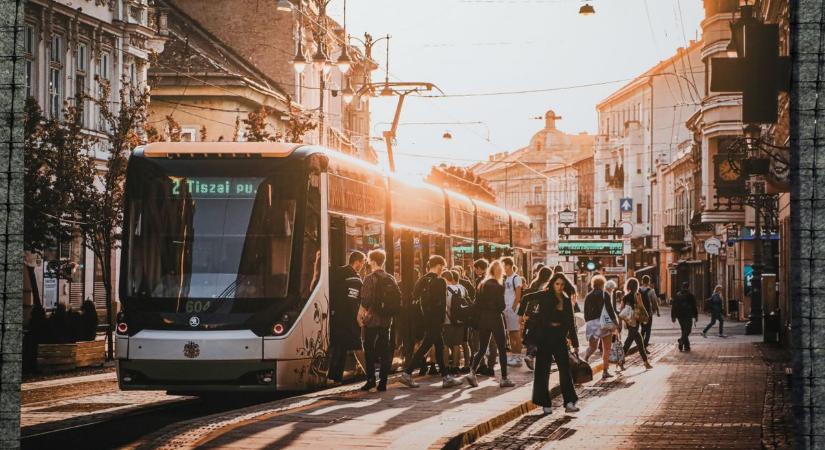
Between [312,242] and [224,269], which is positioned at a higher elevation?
[312,242]

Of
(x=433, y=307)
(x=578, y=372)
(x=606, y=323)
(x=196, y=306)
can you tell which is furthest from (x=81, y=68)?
(x=578, y=372)

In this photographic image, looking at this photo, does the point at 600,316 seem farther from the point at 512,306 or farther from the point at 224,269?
the point at 224,269

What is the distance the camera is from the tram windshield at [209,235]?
17703 mm

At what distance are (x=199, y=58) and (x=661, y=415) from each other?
1497 inches

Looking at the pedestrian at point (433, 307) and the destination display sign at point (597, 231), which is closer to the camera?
the pedestrian at point (433, 307)

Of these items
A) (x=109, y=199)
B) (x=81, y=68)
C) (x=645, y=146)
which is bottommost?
→ (x=109, y=199)

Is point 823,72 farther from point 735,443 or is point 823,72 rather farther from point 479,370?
point 479,370

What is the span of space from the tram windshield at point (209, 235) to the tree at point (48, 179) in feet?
35.0

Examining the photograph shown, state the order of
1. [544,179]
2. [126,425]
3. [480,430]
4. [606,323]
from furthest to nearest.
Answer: [544,179] → [606,323] → [126,425] → [480,430]

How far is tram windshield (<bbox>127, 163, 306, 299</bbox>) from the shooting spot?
1770cm

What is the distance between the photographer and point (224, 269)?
17719mm

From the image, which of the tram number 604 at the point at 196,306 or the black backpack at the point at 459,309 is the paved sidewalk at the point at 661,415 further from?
the tram number 604 at the point at 196,306

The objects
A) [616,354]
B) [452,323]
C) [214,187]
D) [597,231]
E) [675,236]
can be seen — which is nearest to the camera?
[214,187]

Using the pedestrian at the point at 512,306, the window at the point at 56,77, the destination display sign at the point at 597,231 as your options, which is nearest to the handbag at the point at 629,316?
the pedestrian at the point at 512,306
